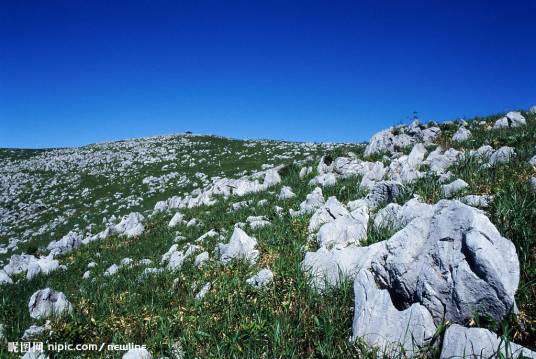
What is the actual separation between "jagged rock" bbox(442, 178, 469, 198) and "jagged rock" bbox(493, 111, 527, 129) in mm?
9172

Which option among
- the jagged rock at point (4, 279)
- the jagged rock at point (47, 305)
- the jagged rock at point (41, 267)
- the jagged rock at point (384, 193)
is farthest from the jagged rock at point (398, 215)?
the jagged rock at point (4, 279)

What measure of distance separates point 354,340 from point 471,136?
12244 millimetres

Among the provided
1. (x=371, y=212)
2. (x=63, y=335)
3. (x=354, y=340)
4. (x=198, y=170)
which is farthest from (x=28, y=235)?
(x=354, y=340)

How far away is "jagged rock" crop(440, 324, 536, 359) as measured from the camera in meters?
2.94

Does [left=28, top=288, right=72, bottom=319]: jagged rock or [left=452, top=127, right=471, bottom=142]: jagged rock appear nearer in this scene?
[left=28, top=288, right=72, bottom=319]: jagged rock

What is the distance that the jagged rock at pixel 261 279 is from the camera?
5539 mm

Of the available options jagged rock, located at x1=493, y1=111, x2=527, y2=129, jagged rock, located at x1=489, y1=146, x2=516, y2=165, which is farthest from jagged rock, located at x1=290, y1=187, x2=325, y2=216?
jagged rock, located at x1=493, y1=111, x2=527, y2=129

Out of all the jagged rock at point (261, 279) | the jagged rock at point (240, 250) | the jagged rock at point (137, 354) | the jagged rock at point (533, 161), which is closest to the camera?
the jagged rock at point (137, 354)

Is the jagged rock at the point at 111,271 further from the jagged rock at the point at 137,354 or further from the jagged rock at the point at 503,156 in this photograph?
the jagged rock at the point at 503,156

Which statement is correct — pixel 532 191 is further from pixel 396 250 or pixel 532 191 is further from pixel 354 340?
pixel 354 340

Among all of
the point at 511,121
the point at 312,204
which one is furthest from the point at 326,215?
the point at 511,121

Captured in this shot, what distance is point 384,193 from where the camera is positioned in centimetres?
795

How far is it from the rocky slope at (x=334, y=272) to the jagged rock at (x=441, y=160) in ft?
0.18

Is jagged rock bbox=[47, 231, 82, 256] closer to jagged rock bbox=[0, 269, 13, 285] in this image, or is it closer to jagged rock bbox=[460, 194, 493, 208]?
jagged rock bbox=[0, 269, 13, 285]
